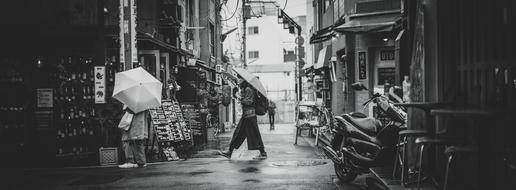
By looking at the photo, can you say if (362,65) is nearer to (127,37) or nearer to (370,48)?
(370,48)

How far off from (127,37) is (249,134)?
168 inches

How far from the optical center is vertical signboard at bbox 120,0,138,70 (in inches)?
633

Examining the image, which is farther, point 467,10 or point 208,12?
point 208,12

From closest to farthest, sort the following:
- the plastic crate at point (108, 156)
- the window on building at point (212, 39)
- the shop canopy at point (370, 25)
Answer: the plastic crate at point (108, 156)
the shop canopy at point (370, 25)
the window on building at point (212, 39)

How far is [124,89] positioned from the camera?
1482cm

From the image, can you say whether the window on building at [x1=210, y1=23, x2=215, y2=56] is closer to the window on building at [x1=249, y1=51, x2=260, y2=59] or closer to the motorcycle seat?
the motorcycle seat

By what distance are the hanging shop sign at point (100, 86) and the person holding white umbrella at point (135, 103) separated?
158cm

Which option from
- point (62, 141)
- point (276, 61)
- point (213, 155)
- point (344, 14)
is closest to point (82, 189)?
point (62, 141)

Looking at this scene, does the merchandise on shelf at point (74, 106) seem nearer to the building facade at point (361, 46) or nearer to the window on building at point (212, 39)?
the building facade at point (361, 46)

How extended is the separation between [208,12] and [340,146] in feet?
79.7

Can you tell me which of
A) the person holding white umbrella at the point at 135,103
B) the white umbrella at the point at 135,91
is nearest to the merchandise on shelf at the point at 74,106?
the person holding white umbrella at the point at 135,103

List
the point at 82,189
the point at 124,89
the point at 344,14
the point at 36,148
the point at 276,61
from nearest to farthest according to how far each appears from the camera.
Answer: the point at 82,189, the point at 124,89, the point at 36,148, the point at 344,14, the point at 276,61

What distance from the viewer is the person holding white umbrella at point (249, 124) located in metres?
16.9

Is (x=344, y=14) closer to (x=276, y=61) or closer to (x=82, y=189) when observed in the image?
(x=82, y=189)
